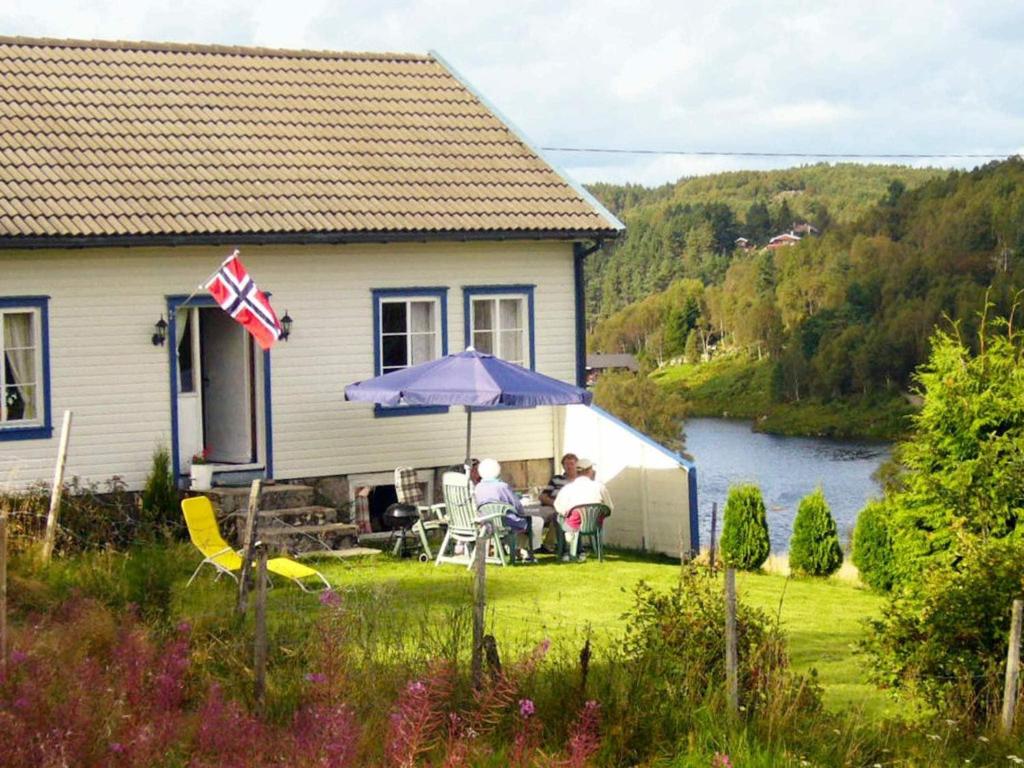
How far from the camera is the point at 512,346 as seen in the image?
2122 cm

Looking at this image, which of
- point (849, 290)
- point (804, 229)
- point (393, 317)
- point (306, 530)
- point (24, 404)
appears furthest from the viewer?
point (804, 229)

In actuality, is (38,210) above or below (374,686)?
above

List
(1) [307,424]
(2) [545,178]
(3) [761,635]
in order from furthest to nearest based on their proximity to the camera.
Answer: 1. (2) [545,178]
2. (1) [307,424]
3. (3) [761,635]

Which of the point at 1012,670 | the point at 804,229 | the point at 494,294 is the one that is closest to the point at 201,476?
the point at 494,294

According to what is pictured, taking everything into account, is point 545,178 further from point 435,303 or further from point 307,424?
point 307,424

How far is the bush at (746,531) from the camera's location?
21641mm

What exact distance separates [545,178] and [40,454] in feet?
24.7

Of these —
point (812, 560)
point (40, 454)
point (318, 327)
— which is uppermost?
point (318, 327)

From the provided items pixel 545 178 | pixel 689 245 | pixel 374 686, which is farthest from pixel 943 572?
pixel 689 245

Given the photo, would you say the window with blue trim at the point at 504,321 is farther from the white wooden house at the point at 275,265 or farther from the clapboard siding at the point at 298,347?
the clapboard siding at the point at 298,347

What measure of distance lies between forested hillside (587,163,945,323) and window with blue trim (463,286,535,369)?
142 m

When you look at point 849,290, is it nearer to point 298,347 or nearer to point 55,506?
point 298,347

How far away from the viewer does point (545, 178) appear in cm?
2175

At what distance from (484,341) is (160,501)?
489cm
